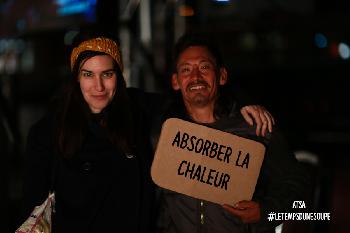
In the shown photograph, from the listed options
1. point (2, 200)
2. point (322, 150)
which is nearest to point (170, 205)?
point (2, 200)

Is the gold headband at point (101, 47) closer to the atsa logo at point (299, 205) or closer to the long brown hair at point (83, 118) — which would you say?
the long brown hair at point (83, 118)

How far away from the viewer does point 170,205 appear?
2.90m

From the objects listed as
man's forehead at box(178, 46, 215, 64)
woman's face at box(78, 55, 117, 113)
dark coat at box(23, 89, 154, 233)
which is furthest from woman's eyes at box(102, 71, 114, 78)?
man's forehead at box(178, 46, 215, 64)

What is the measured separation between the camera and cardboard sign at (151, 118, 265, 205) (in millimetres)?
2799

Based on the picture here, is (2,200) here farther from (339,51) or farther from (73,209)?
(339,51)

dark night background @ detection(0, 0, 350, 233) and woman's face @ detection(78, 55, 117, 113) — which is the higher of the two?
dark night background @ detection(0, 0, 350, 233)

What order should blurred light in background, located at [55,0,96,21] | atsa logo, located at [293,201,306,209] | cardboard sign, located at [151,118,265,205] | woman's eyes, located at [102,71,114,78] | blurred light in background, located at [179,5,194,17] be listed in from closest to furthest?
1. cardboard sign, located at [151,118,265,205]
2. woman's eyes, located at [102,71,114,78]
3. atsa logo, located at [293,201,306,209]
4. blurred light in background, located at [179,5,194,17]
5. blurred light in background, located at [55,0,96,21]

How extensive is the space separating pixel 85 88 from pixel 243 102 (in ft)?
2.92

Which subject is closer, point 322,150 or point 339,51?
point 322,150

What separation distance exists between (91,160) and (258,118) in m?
0.92

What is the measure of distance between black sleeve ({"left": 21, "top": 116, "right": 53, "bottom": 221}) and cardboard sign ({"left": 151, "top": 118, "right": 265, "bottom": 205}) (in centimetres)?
Result: 57

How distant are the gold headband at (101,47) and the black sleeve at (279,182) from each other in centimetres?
95

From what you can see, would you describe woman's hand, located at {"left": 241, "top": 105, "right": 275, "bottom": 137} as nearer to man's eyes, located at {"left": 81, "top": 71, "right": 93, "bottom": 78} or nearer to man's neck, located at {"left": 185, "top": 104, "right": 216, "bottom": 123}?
man's neck, located at {"left": 185, "top": 104, "right": 216, "bottom": 123}

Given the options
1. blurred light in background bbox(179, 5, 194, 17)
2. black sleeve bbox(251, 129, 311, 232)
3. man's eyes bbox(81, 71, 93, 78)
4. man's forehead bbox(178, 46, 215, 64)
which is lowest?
black sleeve bbox(251, 129, 311, 232)
